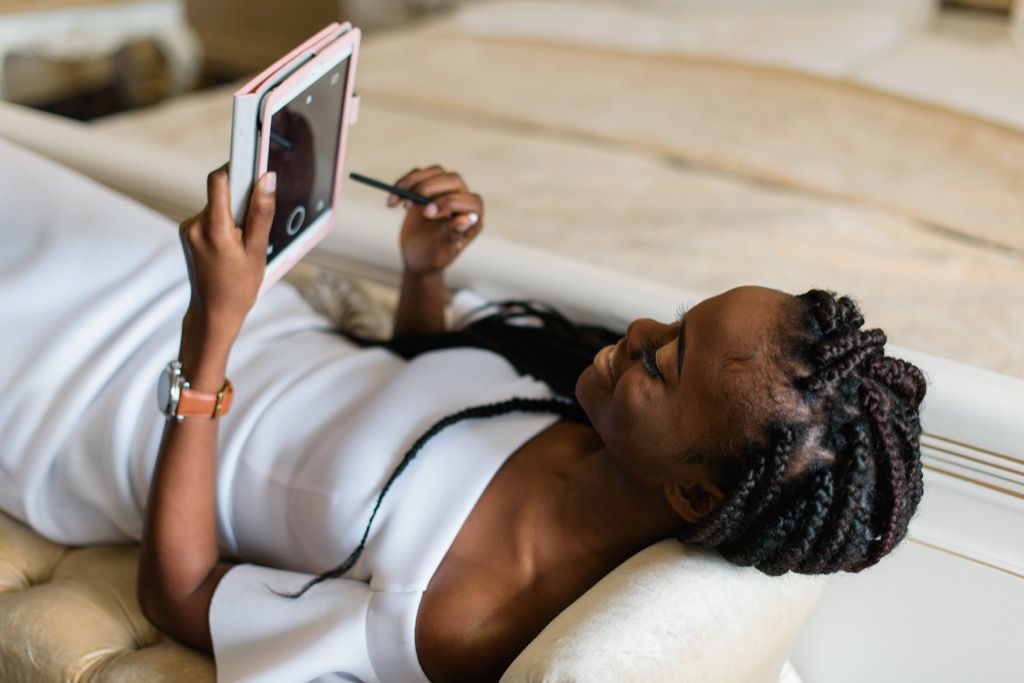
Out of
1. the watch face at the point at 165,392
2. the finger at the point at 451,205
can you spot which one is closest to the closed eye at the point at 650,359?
the finger at the point at 451,205

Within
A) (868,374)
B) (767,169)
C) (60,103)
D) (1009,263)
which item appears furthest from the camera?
(60,103)

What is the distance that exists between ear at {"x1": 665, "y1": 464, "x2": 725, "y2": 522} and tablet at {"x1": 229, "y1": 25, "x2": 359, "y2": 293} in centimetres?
38

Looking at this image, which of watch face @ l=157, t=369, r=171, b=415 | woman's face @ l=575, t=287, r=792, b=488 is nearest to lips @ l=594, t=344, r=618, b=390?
woman's face @ l=575, t=287, r=792, b=488

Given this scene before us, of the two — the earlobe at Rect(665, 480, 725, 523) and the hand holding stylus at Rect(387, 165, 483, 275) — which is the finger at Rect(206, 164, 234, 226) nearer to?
the hand holding stylus at Rect(387, 165, 483, 275)

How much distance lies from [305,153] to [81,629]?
461 millimetres

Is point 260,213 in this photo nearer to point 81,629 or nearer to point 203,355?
point 203,355

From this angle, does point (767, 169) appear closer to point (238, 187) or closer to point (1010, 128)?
point (1010, 128)

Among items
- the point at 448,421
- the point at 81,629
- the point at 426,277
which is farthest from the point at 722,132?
the point at 81,629

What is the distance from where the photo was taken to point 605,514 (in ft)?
2.99

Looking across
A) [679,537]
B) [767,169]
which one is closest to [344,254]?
[679,537]

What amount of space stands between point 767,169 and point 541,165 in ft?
1.20

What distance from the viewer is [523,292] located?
3.79 ft

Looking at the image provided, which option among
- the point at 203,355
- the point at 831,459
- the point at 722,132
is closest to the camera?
the point at 831,459

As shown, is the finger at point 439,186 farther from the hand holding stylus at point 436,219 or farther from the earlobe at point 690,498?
the earlobe at point 690,498
